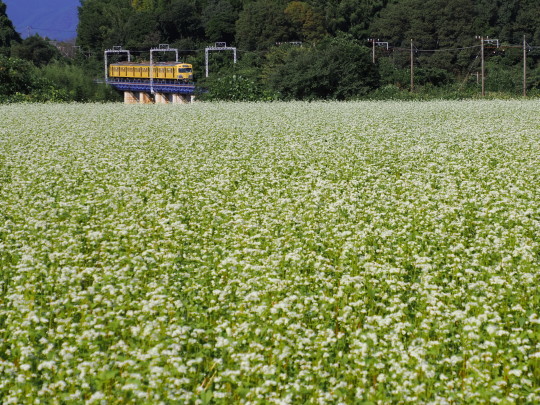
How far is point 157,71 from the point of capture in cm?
7688

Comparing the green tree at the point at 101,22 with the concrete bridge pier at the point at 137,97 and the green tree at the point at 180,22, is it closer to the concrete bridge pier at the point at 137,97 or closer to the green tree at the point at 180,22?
the green tree at the point at 180,22

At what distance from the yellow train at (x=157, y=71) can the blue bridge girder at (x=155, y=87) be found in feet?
2.11

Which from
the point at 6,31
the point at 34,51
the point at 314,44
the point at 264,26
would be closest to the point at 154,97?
the point at 264,26

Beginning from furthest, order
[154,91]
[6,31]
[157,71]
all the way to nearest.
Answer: [6,31], [157,71], [154,91]

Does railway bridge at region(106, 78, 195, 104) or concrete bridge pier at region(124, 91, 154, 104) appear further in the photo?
concrete bridge pier at region(124, 91, 154, 104)

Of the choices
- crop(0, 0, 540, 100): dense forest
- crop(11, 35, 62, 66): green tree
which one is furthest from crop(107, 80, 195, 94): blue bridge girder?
crop(11, 35, 62, 66): green tree

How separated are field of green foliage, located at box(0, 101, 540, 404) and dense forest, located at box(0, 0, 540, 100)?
1240 inches

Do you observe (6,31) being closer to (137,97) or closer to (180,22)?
(180,22)

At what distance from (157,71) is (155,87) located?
2107 mm

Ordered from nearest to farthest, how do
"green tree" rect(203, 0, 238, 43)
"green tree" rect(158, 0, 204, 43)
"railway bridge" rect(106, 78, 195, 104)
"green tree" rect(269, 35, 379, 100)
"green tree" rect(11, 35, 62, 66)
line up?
"green tree" rect(269, 35, 379, 100)
"railway bridge" rect(106, 78, 195, 104)
"green tree" rect(11, 35, 62, 66)
"green tree" rect(203, 0, 238, 43)
"green tree" rect(158, 0, 204, 43)

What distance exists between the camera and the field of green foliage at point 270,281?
15.1 ft

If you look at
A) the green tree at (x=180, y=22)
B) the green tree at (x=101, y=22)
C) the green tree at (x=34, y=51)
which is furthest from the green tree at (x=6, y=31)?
the green tree at (x=180, y=22)

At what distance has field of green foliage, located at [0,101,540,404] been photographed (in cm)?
459

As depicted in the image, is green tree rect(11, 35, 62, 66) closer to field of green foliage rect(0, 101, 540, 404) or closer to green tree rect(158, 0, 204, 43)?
green tree rect(158, 0, 204, 43)
